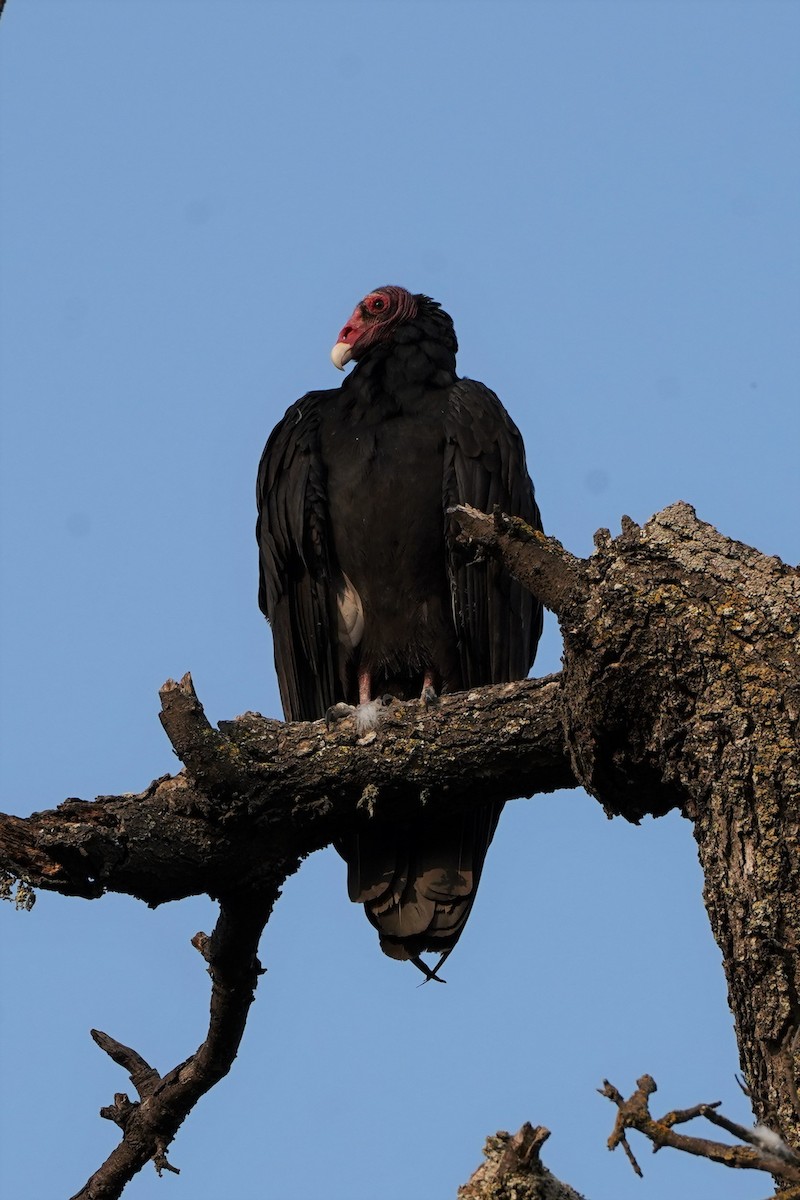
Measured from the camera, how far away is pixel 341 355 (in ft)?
17.6

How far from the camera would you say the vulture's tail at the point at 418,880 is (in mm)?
4125

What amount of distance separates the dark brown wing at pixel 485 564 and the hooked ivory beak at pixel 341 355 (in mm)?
660

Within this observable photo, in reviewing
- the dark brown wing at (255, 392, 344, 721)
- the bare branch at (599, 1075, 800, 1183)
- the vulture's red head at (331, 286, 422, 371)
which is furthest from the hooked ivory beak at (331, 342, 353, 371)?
the bare branch at (599, 1075, 800, 1183)

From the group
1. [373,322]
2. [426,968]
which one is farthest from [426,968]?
[373,322]

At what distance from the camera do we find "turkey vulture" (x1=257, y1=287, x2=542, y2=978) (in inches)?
185

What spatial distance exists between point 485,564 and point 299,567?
2.04ft

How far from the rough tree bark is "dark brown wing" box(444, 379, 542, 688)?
83 cm

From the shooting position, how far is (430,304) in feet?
17.8

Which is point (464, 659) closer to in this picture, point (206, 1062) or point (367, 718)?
point (367, 718)

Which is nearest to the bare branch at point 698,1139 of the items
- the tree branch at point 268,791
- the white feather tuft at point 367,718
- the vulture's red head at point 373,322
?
the tree branch at point 268,791

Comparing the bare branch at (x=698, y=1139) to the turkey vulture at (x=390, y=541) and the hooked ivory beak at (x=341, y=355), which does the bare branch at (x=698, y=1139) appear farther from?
the hooked ivory beak at (x=341, y=355)

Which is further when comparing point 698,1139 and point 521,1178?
point 521,1178

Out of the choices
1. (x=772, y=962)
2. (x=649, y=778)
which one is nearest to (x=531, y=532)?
(x=649, y=778)

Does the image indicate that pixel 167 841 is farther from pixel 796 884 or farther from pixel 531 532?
pixel 796 884
